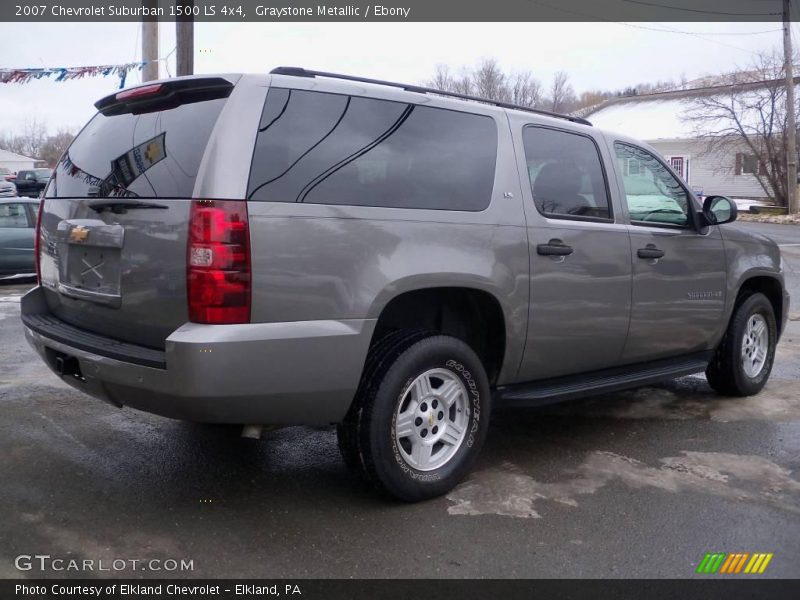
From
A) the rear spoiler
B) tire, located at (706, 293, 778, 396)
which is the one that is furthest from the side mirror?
the rear spoiler

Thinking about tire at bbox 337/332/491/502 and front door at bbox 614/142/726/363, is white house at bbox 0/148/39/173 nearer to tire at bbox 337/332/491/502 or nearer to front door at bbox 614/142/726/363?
front door at bbox 614/142/726/363

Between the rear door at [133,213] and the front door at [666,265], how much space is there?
107 inches

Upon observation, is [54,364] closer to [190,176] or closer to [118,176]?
[118,176]

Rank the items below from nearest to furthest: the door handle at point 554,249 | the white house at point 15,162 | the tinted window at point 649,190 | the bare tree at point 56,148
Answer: the door handle at point 554,249
the tinted window at point 649,190
the bare tree at point 56,148
the white house at point 15,162

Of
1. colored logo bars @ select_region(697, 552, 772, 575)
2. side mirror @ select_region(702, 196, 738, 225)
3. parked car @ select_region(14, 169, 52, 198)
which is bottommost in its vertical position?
colored logo bars @ select_region(697, 552, 772, 575)

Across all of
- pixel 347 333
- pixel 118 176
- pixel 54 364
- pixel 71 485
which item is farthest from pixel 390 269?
pixel 71 485

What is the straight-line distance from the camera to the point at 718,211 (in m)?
5.61

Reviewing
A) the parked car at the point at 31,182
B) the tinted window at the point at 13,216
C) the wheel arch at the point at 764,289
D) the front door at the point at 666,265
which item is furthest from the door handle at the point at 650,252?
the parked car at the point at 31,182

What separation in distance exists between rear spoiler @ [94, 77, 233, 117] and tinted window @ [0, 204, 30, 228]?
395 inches

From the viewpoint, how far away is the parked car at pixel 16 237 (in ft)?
42.6

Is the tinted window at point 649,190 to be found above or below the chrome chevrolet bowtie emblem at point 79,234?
above

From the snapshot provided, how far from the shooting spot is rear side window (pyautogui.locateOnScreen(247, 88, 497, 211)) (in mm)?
3557

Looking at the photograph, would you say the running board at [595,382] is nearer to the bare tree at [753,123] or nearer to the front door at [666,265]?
the front door at [666,265]

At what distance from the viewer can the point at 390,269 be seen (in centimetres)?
374
